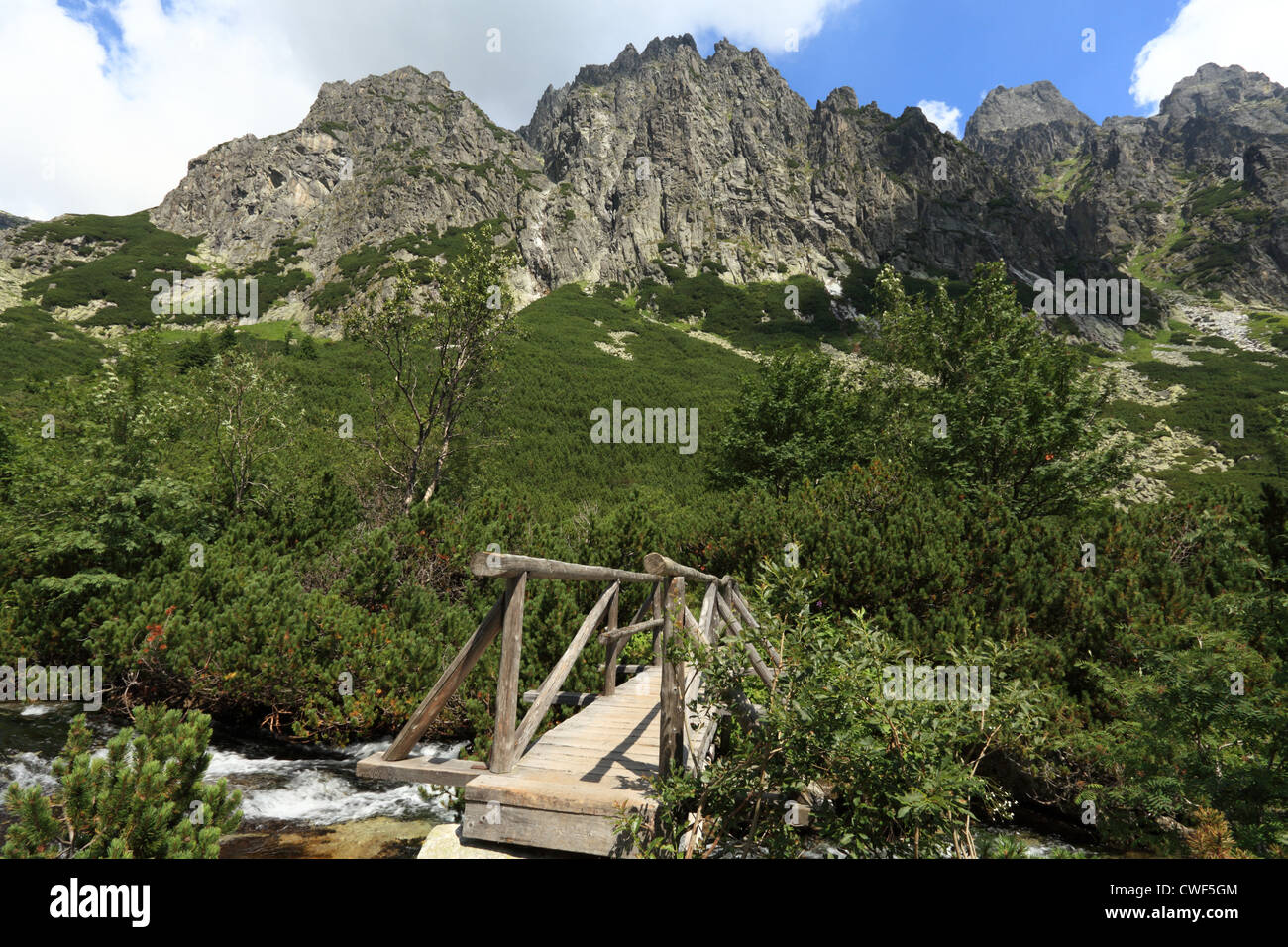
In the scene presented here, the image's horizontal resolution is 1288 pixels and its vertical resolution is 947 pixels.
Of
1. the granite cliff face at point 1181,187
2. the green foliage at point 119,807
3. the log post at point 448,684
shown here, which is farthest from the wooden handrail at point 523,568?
the granite cliff face at point 1181,187

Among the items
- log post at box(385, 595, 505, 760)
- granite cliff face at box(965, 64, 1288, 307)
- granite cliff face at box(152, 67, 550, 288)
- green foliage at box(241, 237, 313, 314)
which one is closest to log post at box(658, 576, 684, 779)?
log post at box(385, 595, 505, 760)

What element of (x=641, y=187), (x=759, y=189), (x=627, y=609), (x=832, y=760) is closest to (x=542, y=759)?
(x=832, y=760)

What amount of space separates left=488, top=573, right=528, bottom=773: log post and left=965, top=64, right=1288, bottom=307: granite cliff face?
135347 mm

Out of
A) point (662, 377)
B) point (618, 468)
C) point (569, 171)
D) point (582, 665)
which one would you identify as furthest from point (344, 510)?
point (569, 171)

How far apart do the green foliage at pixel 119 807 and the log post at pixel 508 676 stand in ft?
4.66

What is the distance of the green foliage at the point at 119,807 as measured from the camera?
8.81ft

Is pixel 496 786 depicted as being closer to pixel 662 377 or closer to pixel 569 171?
pixel 662 377

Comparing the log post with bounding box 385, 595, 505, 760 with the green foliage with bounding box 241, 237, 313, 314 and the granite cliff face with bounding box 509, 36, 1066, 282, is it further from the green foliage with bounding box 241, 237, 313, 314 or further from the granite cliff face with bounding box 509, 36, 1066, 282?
the granite cliff face with bounding box 509, 36, 1066, 282

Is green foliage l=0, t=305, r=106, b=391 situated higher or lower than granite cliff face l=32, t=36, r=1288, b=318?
lower

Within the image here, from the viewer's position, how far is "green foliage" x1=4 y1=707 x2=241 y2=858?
2686mm

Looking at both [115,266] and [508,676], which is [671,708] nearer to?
[508,676]

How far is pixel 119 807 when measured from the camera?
2.93 metres

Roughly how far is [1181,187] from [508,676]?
19260 cm

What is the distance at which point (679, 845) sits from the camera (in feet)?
11.3
